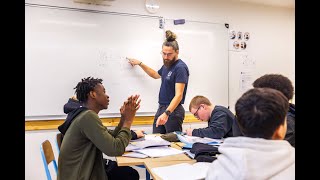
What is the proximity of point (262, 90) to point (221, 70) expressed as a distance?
284 cm

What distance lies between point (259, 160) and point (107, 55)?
8.35ft

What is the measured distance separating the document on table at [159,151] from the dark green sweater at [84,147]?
21 centimetres

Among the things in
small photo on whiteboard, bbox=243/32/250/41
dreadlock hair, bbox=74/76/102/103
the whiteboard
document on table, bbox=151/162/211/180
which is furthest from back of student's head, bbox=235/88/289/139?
small photo on whiteboard, bbox=243/32/250/41

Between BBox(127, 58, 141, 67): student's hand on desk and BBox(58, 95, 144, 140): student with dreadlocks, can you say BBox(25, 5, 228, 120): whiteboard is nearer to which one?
BBox(127, 58, 141, 67): student's hand on desk

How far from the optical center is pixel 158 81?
3.35 m

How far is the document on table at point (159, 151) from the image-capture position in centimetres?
173

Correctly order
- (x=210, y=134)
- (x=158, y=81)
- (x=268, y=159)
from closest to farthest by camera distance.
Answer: (x=268, y=159), (x=210, y=134), (x=158, y=81)

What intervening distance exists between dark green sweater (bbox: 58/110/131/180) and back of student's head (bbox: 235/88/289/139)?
2.94ft

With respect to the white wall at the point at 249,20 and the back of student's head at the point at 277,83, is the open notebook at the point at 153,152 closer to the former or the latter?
the back of student's head at the point at 277,83

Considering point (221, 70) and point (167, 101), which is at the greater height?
point (221, 70)

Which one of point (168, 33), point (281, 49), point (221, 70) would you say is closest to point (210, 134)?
point (168, 33)

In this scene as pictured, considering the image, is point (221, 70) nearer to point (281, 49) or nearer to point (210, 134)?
point (281, 49)

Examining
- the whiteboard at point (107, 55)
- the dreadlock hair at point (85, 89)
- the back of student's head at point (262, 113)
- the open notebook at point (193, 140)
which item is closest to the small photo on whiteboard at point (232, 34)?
the whiteboard at point (107, 55)

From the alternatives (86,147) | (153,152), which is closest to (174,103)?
(153,152)
